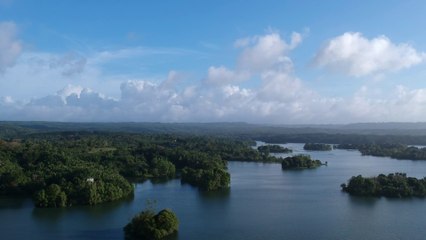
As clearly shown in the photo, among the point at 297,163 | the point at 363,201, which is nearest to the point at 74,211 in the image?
the point at 363,201

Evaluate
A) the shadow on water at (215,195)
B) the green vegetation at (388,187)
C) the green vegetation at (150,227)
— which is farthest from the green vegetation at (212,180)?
the green vegetation at (150,227)

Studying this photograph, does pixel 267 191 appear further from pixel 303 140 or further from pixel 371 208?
pixel 303 140

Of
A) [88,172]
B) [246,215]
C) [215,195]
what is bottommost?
[246,215]

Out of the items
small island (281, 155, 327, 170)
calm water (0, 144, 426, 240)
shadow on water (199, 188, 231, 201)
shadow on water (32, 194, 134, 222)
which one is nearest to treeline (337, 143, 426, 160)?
small island (281, 155, 327, 170)

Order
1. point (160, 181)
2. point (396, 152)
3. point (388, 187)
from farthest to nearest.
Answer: point (396, 152) < point (160, 181) < point (388, 187)

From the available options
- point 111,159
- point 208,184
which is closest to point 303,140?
point 111,159

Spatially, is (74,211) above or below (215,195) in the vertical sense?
below

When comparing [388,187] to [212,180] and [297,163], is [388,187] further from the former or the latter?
[297,163]

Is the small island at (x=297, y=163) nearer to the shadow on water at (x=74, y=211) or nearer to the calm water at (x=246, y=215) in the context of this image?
the calm water at (x=246, y=215)

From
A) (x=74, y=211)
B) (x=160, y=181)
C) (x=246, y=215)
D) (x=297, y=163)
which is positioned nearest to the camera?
(x=246, y=215)
